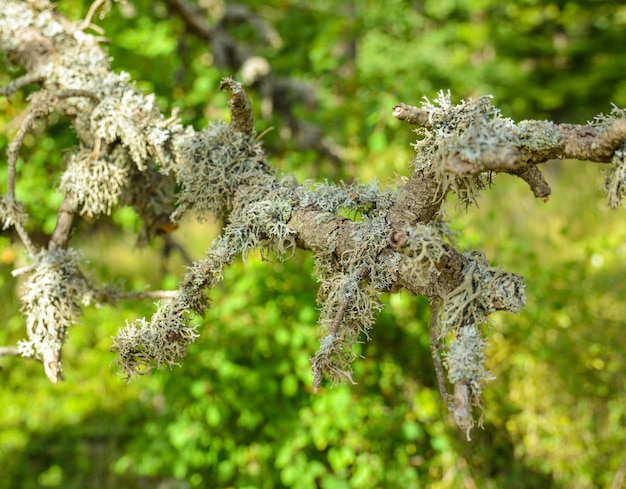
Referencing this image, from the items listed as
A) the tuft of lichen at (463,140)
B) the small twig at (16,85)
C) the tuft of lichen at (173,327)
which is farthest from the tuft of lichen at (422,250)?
the small twig at (16,85)

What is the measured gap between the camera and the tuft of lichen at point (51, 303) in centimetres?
151

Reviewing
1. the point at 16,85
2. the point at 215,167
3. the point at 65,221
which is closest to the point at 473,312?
the point at 215,167

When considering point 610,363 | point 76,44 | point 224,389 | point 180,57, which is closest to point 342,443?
point 224,389

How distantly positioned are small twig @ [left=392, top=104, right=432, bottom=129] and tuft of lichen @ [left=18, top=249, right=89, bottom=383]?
98 centimetres

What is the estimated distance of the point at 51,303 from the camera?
1.54 metres

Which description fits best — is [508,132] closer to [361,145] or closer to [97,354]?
[361,145]

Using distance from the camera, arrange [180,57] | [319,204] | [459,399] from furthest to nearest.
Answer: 1. [180,57]
2. [319,204]
3. [459,399]

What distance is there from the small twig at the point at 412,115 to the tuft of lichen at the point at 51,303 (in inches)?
38.7

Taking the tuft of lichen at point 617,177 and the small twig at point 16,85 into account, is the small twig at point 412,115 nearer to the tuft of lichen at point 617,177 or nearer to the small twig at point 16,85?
the tuft of lichen at point 617,177

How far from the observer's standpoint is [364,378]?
3023 millimetres

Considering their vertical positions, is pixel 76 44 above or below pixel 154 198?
above

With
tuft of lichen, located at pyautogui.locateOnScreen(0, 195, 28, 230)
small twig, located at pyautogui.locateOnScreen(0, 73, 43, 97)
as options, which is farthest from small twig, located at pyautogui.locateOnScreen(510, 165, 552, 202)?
small twig, located at pyautogui.locateOnScreen(0, 73, 43, 97)

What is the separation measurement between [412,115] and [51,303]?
1.02 metres

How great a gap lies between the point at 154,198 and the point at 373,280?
90 cm
